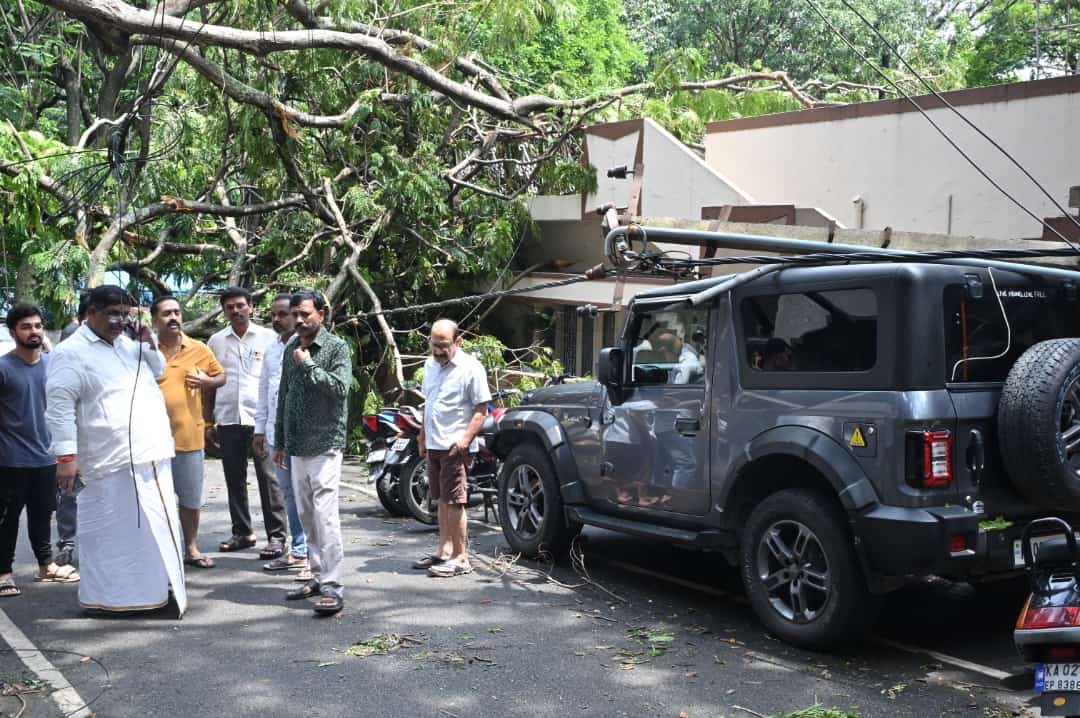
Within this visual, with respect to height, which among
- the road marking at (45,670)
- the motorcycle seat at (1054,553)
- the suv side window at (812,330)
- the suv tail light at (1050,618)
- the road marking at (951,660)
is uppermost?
the suv side window at (812,330)

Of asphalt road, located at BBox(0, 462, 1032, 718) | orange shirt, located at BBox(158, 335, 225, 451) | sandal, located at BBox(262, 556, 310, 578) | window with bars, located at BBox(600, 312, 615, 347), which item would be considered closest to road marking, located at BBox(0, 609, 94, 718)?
asphalt road, located at BBox(0, 462, 1032, 718)

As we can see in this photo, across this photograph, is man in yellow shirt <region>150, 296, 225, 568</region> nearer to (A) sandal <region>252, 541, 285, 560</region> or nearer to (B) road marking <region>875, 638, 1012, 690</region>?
(A) sandal <region>252, 541, 285, 560</region>

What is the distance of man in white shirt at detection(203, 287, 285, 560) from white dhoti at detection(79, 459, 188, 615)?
1.83 metres

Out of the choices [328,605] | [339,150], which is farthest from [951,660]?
[339,150]

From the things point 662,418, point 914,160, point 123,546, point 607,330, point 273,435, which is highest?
point 914,160

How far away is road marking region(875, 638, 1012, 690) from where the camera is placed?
18.5 feet

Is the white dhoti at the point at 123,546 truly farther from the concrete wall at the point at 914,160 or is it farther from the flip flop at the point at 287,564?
the concrete wall at the point at 914,160

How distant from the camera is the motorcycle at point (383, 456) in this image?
10367mm

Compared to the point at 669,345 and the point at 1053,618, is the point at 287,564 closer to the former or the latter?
the point at 669,345

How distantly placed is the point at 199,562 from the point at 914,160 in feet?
30.9

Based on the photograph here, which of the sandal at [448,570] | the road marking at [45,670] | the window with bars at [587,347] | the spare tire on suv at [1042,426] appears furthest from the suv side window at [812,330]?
the window with bars at [587,347]

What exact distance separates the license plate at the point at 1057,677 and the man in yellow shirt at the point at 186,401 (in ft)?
19.4

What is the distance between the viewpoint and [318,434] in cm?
685

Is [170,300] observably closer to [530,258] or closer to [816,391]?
[816,391]
